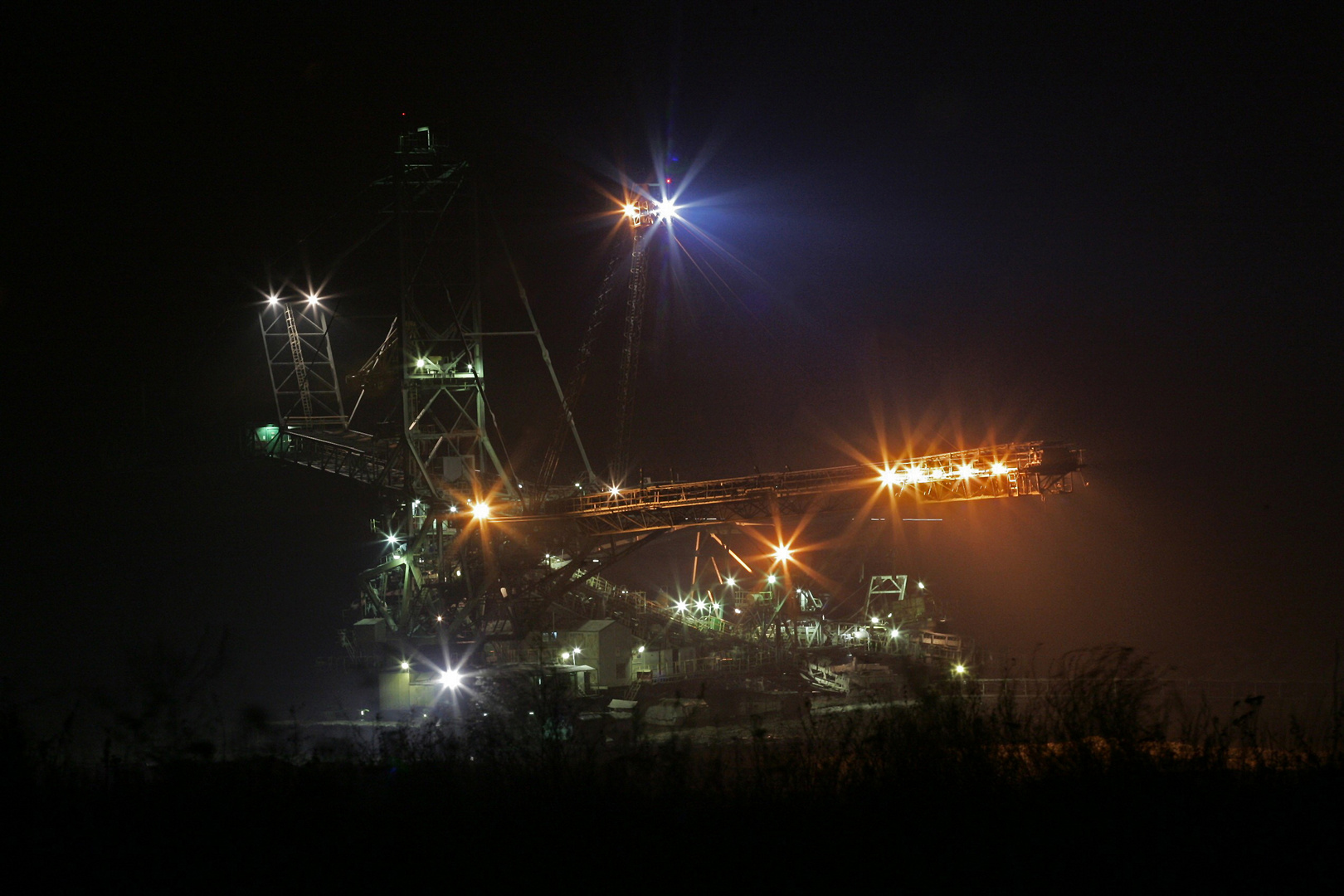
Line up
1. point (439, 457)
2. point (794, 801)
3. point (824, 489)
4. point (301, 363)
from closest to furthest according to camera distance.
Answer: point (794, 801) → point (824, 489) → point (301, 363) → point (439, 457)

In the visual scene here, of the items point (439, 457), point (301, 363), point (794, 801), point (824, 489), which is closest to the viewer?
point (794, 801)

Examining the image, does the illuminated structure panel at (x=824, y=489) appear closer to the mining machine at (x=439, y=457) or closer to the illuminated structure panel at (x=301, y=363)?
the mining machine at (x=439, y=457)

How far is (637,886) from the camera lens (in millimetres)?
4312

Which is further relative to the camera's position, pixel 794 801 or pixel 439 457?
pixel 439 457

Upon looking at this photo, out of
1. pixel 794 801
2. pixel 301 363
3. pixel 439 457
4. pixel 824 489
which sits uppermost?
pixel 301 363

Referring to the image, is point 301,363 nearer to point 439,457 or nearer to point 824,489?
point 439,457

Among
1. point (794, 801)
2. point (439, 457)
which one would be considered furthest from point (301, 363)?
point (794, 801)

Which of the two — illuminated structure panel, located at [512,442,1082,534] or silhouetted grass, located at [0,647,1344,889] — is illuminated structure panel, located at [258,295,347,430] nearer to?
illuminated structure panel, located at [512,442,1082,534]

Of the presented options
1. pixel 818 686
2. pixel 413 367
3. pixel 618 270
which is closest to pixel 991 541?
pixel 818 686

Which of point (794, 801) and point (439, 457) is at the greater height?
point (439, 457)

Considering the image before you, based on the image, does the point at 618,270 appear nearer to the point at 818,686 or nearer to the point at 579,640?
the point at 579,640

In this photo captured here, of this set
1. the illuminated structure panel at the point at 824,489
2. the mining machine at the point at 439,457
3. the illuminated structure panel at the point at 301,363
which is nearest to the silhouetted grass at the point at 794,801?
the illuminated structure panel at the point at 824,489

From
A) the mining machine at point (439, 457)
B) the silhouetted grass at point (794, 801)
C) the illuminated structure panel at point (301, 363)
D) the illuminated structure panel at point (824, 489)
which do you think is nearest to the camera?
the silhouetted grass at point (794, 801)

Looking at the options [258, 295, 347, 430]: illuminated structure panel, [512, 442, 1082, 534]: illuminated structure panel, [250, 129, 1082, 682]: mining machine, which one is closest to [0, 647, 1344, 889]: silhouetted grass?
[512, 442, 1082, 534]: illuminated structure panel
